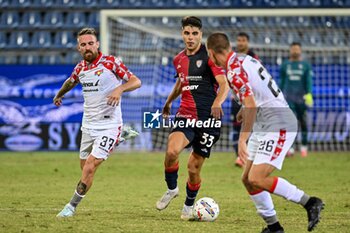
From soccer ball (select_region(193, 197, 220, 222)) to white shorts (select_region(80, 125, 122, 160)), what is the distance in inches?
52.8

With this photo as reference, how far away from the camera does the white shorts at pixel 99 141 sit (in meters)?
10.3

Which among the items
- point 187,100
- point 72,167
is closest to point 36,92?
point 72,167

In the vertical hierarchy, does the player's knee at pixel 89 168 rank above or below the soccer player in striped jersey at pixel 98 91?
below

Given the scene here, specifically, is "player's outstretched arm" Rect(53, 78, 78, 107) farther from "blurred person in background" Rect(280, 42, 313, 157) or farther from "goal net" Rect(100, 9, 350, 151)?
"goal net" Rect(100, 9, 350, 151)

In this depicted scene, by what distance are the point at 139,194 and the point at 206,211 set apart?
3.20 meters

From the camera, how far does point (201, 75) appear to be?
1058 centimetres

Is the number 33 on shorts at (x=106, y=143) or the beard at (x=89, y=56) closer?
the number 33 on shorts at (x=106, y=143)

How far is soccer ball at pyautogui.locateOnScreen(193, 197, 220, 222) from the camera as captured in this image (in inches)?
387

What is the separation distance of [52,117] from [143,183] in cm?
708

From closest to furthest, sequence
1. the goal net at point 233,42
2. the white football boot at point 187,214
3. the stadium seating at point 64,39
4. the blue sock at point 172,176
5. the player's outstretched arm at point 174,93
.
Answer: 1. the white football boot at point 187,214
2. the blue sock at point 172,176
3. the player's outstretched arm at point 174,93
4. the goal net at point 233,42
5. the stadium seating at point 64,39

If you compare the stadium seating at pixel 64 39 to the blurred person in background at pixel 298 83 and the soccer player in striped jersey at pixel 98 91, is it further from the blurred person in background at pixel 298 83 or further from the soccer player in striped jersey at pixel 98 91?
the soccer player in striped jersey at pixel 98 91

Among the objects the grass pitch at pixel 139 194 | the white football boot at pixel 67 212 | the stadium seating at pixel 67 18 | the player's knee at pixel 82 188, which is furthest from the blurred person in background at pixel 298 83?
the white football boot at pixel 67 212

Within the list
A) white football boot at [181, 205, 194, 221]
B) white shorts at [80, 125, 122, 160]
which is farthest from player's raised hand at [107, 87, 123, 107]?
white football boot at [181, 205, 194, 221]

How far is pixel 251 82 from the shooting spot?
8.38 m
